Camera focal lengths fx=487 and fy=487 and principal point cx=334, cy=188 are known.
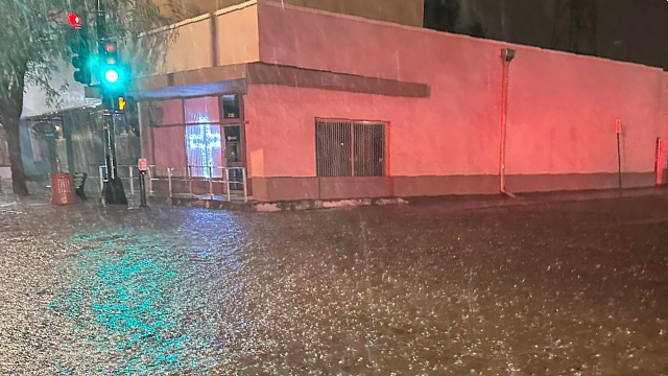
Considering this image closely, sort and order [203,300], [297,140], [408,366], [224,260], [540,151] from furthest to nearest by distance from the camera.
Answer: [540,151] → [297,140] → [224,260] → [203,300] → [408,366]

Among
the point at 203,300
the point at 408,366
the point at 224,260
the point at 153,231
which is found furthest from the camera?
the point at 153,231

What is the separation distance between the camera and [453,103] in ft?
58.9

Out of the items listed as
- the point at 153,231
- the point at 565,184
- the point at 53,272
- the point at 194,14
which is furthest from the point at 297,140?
the point at 565,184

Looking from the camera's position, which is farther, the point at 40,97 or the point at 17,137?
the point at 40,97

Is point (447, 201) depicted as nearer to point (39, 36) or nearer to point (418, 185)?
point (418, 185)

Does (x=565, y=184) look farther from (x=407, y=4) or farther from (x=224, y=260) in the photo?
(x=224, y=260)

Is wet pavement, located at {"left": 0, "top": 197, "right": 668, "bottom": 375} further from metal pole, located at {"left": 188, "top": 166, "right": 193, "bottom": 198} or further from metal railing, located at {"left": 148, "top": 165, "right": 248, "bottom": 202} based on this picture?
metal pole, located at {"left": 188, "top": 166, "right": 193, "bottom": 198}

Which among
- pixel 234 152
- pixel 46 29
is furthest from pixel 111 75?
pixel 46 29

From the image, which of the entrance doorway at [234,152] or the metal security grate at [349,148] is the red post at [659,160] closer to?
the metal security grate at [349,148]

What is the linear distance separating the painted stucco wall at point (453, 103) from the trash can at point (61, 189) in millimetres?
5644

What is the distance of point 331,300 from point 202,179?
1133 cm

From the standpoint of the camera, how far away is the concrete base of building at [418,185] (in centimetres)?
1445

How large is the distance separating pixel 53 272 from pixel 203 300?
2.72 m

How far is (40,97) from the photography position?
2941cm
